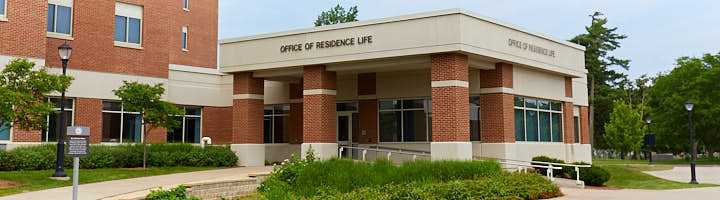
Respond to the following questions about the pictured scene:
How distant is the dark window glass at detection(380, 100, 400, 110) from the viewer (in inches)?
1100

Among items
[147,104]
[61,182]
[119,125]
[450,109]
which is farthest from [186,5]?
[450,109]

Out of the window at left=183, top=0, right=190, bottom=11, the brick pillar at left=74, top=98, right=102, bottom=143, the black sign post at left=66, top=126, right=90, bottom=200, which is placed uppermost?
the window at left=183, top=0, right=190, bottom=11

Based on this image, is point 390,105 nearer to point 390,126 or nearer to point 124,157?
point 390,126

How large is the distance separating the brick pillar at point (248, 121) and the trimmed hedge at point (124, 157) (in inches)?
20.2

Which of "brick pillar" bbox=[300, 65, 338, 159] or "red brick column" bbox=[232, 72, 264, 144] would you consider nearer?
"brick pillar" bbox=[300, 65, 338, 159]

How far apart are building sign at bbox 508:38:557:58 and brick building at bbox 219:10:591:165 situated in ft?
0.14

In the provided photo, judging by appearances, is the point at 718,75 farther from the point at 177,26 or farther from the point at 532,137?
the point at 177,26

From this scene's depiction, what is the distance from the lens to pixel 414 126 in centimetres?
2731

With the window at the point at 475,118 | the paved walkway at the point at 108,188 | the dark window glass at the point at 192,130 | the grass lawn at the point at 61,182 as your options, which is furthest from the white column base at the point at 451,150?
the dark window glass at the point at 192,130

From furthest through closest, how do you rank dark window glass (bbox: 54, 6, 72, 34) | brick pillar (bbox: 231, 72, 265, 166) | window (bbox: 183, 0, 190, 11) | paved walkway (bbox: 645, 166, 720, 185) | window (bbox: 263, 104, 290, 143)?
window (bbox: 183, 0, 190, 11) < window (bbox: 263, 104, 290, 143) < paved walkway (bbox: 645, 166, 720, 185) < brick pillar (bbox: 231, 72, 265, 166) < dark window glass (bbox: 54, 6, 72, 34)

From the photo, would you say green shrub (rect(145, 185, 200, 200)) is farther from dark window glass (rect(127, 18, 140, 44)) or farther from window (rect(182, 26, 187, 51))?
window (rect(182, 26, 187, 51))

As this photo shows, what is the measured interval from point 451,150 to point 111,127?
Result: 15.4 meters

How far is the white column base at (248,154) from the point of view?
27.7 m

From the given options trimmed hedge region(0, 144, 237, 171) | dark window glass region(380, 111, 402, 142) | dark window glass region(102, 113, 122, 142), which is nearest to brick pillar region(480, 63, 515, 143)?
dark window glass region(380, 111, 402, 142)
